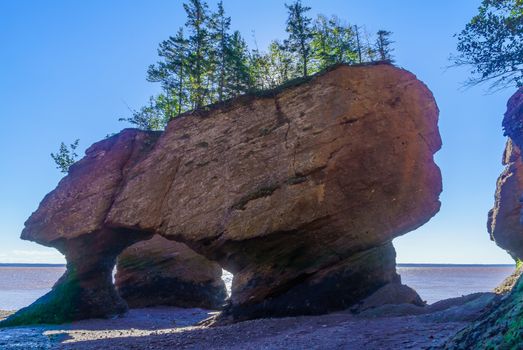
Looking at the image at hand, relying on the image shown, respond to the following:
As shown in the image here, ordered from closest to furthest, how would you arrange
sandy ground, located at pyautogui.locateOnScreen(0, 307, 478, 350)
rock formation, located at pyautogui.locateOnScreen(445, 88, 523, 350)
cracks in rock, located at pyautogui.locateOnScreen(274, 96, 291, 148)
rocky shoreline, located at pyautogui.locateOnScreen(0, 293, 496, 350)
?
rock formation, located at pyautogui.locateOnScreen(445, 88, 523, 350) < sandy ground, located at pyautogui.locateOnScreen(0, 307, 478, 350) < rocky shoreline, located at pyautogui.locateOnScreen(0, 293, 496, 350) < cracks in rock, located at pyautogui.locateOnScreen(274, 96, 291, 148)

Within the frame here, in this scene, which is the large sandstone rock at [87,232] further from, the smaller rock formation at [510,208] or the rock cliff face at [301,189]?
the smaller rock formation at [510,208]

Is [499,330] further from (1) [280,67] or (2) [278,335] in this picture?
(1) [280,67]

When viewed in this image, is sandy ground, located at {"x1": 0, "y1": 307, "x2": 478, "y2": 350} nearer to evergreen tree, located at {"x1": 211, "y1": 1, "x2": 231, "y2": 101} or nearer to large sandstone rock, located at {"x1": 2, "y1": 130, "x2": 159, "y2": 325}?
large sandstone rock, located at {"x1": 2, "y1": 130, "x2": 159, "y2": 325}

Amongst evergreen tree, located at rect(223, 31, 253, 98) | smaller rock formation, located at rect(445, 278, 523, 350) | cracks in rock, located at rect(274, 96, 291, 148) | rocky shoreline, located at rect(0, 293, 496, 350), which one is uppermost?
evergreen tree, located at rect(223, 31, 253, 98)

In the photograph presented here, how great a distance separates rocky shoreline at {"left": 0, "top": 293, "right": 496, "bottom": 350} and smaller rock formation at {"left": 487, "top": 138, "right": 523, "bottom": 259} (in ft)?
40.3

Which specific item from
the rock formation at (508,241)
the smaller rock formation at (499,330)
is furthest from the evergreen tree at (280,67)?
the smaller rock formation at (499,330)

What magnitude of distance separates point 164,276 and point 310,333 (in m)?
21.1

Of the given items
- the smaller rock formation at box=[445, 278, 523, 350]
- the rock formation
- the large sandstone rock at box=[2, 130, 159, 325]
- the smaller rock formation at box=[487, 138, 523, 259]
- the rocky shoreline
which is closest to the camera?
the smaller rock formation at box=[445, 278, 523, 350]

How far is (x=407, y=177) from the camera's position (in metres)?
19.2

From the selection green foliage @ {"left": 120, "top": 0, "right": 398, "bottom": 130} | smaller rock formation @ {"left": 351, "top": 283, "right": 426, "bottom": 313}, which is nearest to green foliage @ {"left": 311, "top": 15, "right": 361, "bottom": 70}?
green foliage @ {"left": 120, "top": 0, "right": 398, "bottom": 130}

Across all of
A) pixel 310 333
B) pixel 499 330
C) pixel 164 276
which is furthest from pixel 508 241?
pixel 164 276

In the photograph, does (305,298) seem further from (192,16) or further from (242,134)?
(192,16)

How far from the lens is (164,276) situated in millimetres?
31469

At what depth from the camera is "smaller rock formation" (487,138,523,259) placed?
24469 mm
